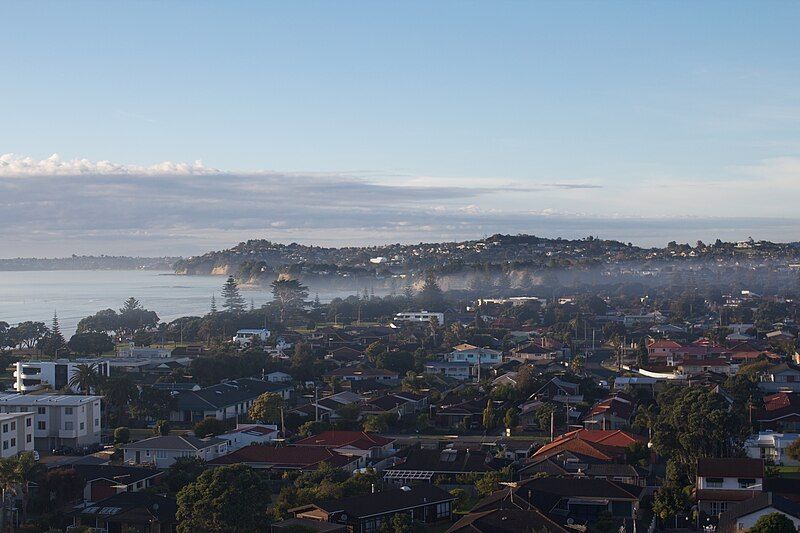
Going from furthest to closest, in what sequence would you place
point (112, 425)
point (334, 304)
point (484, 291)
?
1. point (484, 291)
2. point (334, 304)
3. point (112, 425)

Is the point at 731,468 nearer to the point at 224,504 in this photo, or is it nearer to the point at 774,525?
the point at 774,525

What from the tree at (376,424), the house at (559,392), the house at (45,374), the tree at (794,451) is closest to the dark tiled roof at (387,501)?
the tree at (794,451)

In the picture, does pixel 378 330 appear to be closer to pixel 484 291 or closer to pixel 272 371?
pixel 272 371

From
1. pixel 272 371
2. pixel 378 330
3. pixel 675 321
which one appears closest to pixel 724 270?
pixel 675 321

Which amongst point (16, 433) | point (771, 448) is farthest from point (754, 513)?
point (16, 433)

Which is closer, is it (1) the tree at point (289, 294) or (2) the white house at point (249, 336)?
(2) the white house at point (249, 336)

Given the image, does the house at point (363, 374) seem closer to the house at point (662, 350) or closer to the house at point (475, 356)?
the house at point (475, 356)

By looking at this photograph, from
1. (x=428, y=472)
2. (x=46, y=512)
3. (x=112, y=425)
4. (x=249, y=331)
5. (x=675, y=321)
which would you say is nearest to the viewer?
(x=46, y=512)

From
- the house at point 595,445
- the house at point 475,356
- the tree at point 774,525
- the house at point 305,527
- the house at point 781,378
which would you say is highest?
the tree at point 774,525

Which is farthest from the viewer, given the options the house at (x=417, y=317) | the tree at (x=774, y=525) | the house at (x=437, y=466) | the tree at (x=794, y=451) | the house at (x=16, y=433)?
the house at (x=417, y=317)
